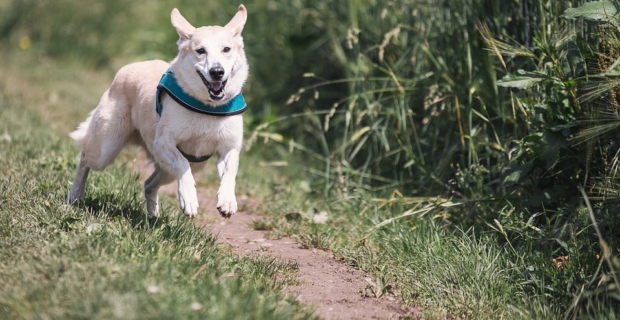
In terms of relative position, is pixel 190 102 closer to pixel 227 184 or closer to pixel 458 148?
pixel 227 184

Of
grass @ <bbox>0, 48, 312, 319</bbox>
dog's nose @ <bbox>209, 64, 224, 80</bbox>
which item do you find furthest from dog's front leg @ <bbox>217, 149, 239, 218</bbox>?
dog's nose @ <bbox>209, 64, 224, 80</bbox>

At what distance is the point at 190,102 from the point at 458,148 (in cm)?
236

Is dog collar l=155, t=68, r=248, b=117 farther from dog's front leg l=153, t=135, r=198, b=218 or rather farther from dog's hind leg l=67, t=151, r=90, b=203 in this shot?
dog's hind leg l=67, t=151, r=90, b=203

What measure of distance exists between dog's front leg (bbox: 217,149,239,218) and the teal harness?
24cm

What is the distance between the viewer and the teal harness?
4.49m

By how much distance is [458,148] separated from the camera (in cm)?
602

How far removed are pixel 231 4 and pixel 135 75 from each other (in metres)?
4.79

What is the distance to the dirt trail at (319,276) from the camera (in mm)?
4039

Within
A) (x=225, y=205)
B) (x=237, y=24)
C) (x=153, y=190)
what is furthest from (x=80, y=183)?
(x=237, y=24)

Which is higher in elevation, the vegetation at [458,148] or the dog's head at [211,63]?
the dog's head at [211,63]

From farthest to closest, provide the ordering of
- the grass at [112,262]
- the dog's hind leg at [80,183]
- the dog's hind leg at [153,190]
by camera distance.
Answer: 1. the dog's hind leg at [153,190]
2. the dog's hind leg at [80,183]
3. the grass at [112,262]

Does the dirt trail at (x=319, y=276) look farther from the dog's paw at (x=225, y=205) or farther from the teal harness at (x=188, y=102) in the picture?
the teal harness at (x=188, y=102)

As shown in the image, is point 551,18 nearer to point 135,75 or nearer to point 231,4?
point 135,75

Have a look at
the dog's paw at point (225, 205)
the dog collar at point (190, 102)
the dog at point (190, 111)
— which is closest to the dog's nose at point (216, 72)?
the dog at point (190, 111)
